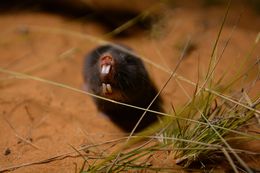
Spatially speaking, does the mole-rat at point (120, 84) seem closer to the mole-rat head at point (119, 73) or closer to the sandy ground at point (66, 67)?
the mole-rat head at point (119, 73)

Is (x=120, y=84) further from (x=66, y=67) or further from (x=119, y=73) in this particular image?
(x=66, y=67)

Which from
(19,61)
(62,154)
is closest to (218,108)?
(62,154)

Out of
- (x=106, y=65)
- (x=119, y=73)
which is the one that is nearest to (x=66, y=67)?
(x=119, y=73)

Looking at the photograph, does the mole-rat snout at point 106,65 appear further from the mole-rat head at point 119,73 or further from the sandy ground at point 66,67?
the sandy ground at point 66,67

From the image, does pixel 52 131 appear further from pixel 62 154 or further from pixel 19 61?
pixel 19 61

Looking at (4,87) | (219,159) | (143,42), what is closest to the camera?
(219,159)

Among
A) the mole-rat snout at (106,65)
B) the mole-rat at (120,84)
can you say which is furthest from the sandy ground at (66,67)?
the mole-rat snout at (106,65)

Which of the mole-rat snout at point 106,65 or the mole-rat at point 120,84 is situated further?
the mole-rat at point 120,84
